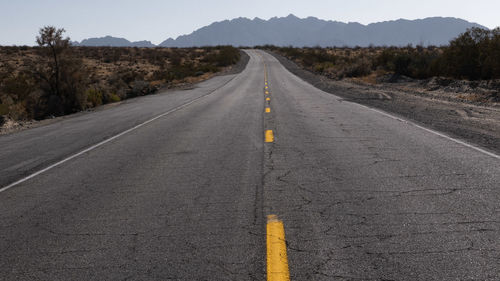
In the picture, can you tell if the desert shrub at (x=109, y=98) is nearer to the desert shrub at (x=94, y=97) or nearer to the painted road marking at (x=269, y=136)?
the desert shrub at (x=94, y=97)

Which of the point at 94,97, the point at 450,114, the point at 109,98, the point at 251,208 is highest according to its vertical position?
the point at 251,208

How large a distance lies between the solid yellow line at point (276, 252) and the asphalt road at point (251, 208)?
7cm

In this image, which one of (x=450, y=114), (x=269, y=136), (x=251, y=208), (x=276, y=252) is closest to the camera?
(x=276, y=252)

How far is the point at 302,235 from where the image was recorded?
163 inches

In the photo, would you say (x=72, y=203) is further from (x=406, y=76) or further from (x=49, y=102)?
(x=406, y=76)

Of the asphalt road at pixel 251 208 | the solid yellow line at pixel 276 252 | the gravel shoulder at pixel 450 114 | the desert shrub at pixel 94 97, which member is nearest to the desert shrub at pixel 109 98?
the desert shrub at pixel 94 97

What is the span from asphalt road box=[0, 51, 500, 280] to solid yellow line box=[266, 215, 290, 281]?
7 cm

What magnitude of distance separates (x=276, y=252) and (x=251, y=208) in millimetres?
1234

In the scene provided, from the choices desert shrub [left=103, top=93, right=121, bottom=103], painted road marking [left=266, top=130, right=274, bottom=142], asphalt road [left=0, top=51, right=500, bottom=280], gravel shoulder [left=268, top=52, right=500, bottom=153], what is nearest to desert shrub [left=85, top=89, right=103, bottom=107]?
desert shrub [left=103, top=93, right=121, bottom=103]

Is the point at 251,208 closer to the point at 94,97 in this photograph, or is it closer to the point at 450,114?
the point at 450,114

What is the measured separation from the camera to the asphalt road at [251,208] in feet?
11.8

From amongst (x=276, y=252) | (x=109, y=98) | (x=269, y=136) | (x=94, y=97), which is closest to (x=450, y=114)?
(x=269, y=136)

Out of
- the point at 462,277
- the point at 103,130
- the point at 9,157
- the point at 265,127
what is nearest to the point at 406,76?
the point at 265,127

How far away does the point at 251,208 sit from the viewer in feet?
16.3
